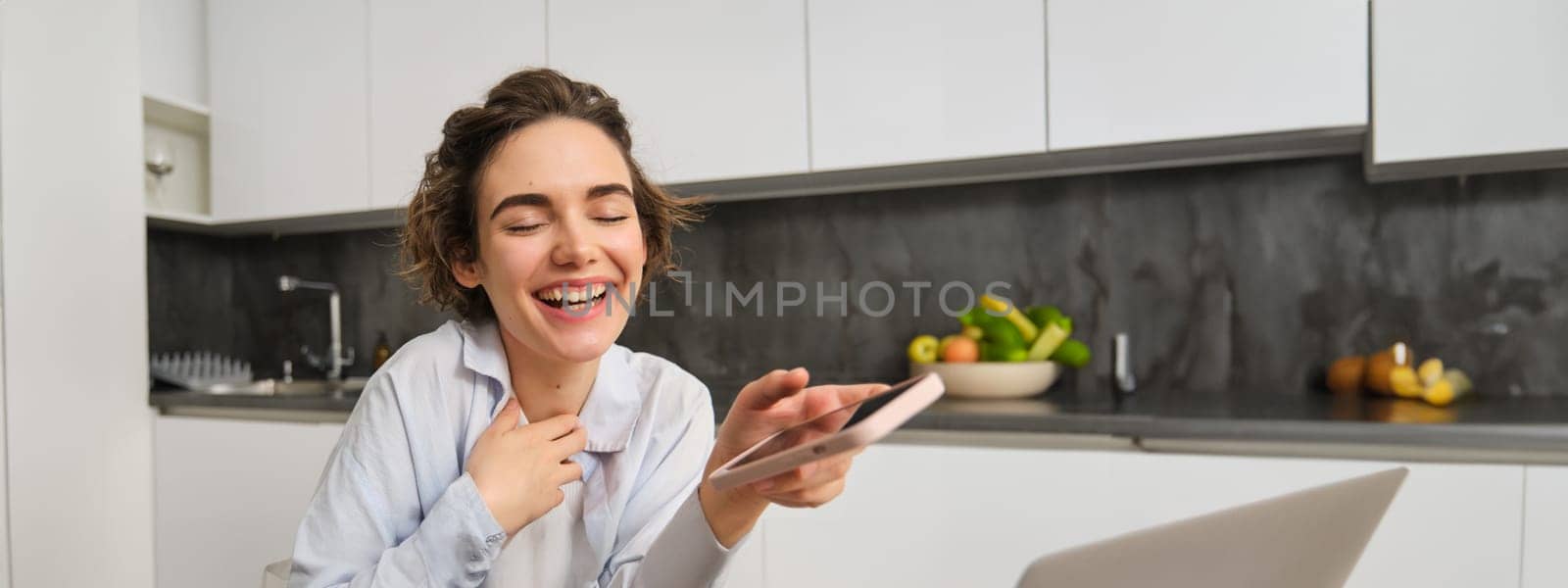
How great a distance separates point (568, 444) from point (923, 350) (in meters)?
1.39

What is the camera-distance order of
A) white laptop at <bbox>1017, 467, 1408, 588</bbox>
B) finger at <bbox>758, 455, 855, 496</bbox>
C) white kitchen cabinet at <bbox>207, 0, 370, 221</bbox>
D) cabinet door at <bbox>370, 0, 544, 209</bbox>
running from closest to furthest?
1. white laptop at <bbox>1017, 467, 1408, 588</bbox>
2. finger at <bbox>758, 455, 855, 496</bbox>
3. cabinet door at <bbox>370, 0, 544, 209</bbox>
4. white kitchen cabinet at <bbox>207, 0, 370, 221</bbox>

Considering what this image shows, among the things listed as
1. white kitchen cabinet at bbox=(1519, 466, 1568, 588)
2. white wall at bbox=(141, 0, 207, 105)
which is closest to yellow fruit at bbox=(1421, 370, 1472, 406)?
white kitchen cabinet at bbox=(1519, 466, 1568, 588)

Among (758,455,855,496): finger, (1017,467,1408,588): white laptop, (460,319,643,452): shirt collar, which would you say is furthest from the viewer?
(460,319,643,452): shirt collar

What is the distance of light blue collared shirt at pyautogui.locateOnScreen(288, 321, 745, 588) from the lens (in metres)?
0.84

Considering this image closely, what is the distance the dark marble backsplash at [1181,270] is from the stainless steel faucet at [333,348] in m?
0.47

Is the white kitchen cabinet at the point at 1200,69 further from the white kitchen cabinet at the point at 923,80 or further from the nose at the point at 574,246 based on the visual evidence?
the nose at the point at 574,246

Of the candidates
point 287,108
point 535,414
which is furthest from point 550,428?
point 287,108

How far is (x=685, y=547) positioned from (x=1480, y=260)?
2030 mm

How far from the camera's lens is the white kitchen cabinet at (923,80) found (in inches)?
77.7

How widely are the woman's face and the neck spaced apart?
0.10 metres

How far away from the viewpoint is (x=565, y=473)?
91 centimetres

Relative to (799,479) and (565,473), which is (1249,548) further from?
(565,473)

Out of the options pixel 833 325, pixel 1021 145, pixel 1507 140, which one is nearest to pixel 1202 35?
pixel 1021 145

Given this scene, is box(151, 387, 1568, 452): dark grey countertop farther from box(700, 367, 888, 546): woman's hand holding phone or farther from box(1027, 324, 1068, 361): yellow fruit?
box(700, 367, 888, 546): woman's hand holding phone
